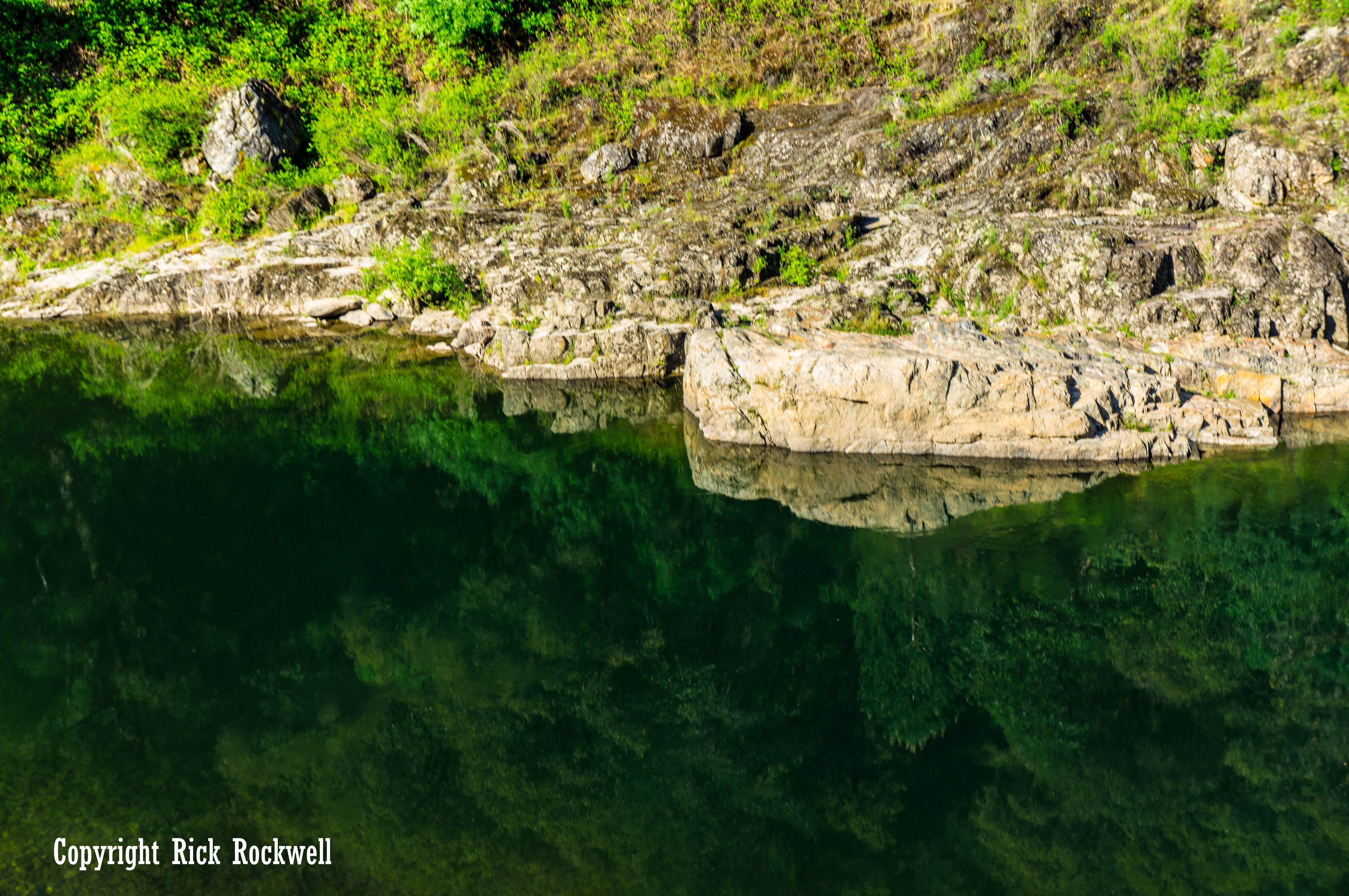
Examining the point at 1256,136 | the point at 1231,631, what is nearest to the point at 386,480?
the point at 1231,631

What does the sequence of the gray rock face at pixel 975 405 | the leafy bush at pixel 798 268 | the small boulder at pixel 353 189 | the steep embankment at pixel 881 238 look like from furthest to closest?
the small boulder at pixel 353 189
the leafy bush at pixel 798 268
the steep embankment at pixel 881 238
the gray rock face at pixel 975 405

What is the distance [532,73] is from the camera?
99.2 feet

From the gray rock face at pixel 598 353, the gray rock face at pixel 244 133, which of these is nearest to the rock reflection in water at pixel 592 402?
the gray rock face at pixel 598 353

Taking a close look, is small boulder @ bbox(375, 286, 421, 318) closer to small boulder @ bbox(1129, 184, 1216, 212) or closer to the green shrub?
the green shrub

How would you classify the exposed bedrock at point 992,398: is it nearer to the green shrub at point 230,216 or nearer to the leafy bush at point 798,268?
the leafy bush at point 798,268

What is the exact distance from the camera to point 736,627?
981cm

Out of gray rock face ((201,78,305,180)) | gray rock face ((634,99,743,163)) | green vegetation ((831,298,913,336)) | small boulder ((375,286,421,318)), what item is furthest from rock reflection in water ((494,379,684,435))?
gray rock face ((201,78,305,180))

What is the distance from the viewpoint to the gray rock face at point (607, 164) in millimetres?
25719

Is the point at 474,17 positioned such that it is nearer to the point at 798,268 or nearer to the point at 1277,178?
the point at 798,268

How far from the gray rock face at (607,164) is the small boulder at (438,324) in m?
7.16

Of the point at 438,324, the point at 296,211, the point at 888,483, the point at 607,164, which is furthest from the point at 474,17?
the point at 888,483

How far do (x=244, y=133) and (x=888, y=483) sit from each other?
26.3m

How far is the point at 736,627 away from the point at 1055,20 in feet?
78.4

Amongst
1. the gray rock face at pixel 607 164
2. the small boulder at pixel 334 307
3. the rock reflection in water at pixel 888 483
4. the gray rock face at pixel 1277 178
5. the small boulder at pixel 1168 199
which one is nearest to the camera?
the rock reflection in water at pixel 888 483
